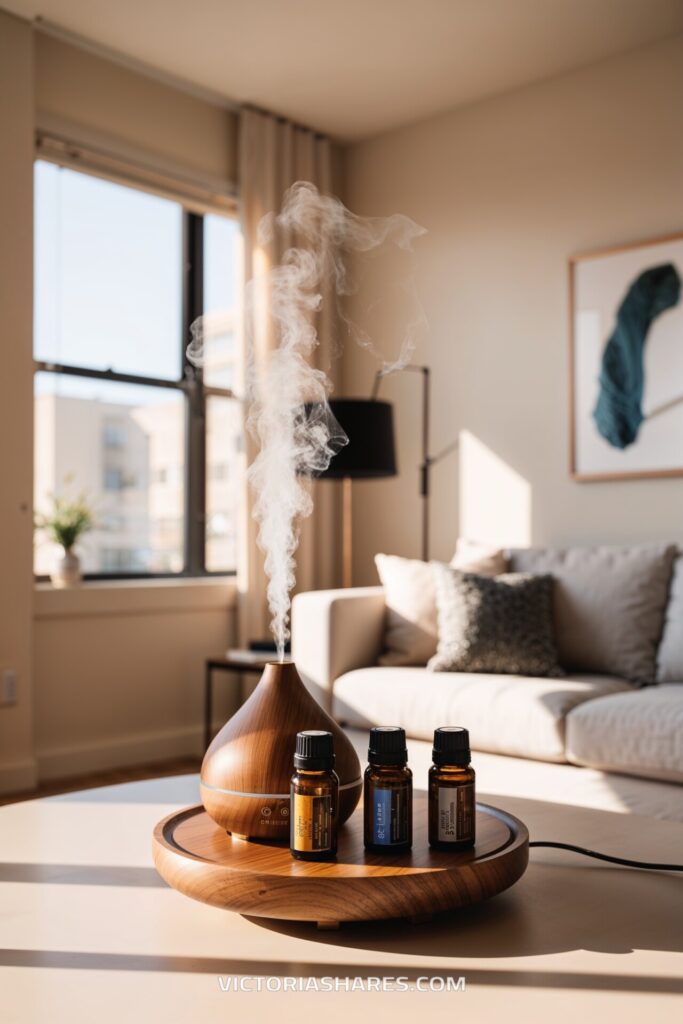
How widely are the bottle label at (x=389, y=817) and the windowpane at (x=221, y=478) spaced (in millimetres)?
3310

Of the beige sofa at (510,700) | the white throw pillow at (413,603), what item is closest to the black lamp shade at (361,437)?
the white throw pillow at (413,603)

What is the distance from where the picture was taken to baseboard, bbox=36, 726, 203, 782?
3.70m

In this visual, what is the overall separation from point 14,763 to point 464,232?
283 centimetres

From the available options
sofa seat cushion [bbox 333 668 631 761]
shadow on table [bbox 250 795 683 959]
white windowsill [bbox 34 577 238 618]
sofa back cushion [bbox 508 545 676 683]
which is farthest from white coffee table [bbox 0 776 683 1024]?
white windowsill [bbox 34 577 238 618]

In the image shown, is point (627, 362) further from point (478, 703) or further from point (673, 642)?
point (478, 703)

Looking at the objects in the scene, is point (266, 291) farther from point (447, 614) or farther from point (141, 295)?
point (447, 614)

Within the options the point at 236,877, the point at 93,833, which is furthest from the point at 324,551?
the point at 236,877

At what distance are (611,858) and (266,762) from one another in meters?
0.45

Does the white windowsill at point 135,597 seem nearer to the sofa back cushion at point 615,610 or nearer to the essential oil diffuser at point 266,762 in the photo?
the sofa back cushion at point 615,610

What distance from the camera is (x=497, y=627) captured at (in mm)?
3121

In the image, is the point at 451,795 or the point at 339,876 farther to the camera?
the point at 451,795

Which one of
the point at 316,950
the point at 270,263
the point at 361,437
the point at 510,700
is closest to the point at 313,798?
the point at 316,950

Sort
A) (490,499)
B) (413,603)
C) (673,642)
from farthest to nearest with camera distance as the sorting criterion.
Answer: (490,499)
(413,603)
(673,642)

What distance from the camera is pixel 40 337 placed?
3807mm
